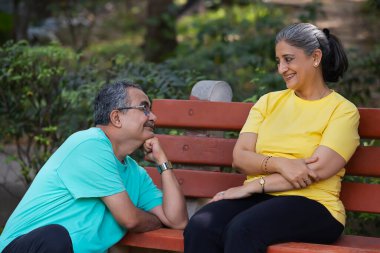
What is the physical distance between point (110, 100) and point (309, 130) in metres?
0.99

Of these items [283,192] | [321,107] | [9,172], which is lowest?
[9,172]

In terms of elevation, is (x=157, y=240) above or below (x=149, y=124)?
below

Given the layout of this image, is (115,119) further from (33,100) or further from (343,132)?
(33,100)

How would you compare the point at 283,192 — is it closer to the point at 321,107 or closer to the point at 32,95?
the point at 321,107

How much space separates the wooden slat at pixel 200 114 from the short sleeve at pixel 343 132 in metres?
0.61

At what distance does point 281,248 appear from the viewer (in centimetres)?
392

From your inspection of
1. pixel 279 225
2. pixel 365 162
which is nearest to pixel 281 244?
pixel 279 225

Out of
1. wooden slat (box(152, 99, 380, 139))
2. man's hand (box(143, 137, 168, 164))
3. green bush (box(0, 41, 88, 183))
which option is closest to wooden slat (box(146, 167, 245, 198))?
wooden slat (box(152, 99, 380, 139))

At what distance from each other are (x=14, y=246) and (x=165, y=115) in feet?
3.91

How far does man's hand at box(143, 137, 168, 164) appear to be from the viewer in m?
4.47

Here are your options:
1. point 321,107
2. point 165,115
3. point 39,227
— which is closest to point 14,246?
point 39,227

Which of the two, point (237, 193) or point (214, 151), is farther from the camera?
point (214, 151)

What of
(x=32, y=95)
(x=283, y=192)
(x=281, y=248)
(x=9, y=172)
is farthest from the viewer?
(x=9, y=172)

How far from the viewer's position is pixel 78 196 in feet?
13.6
